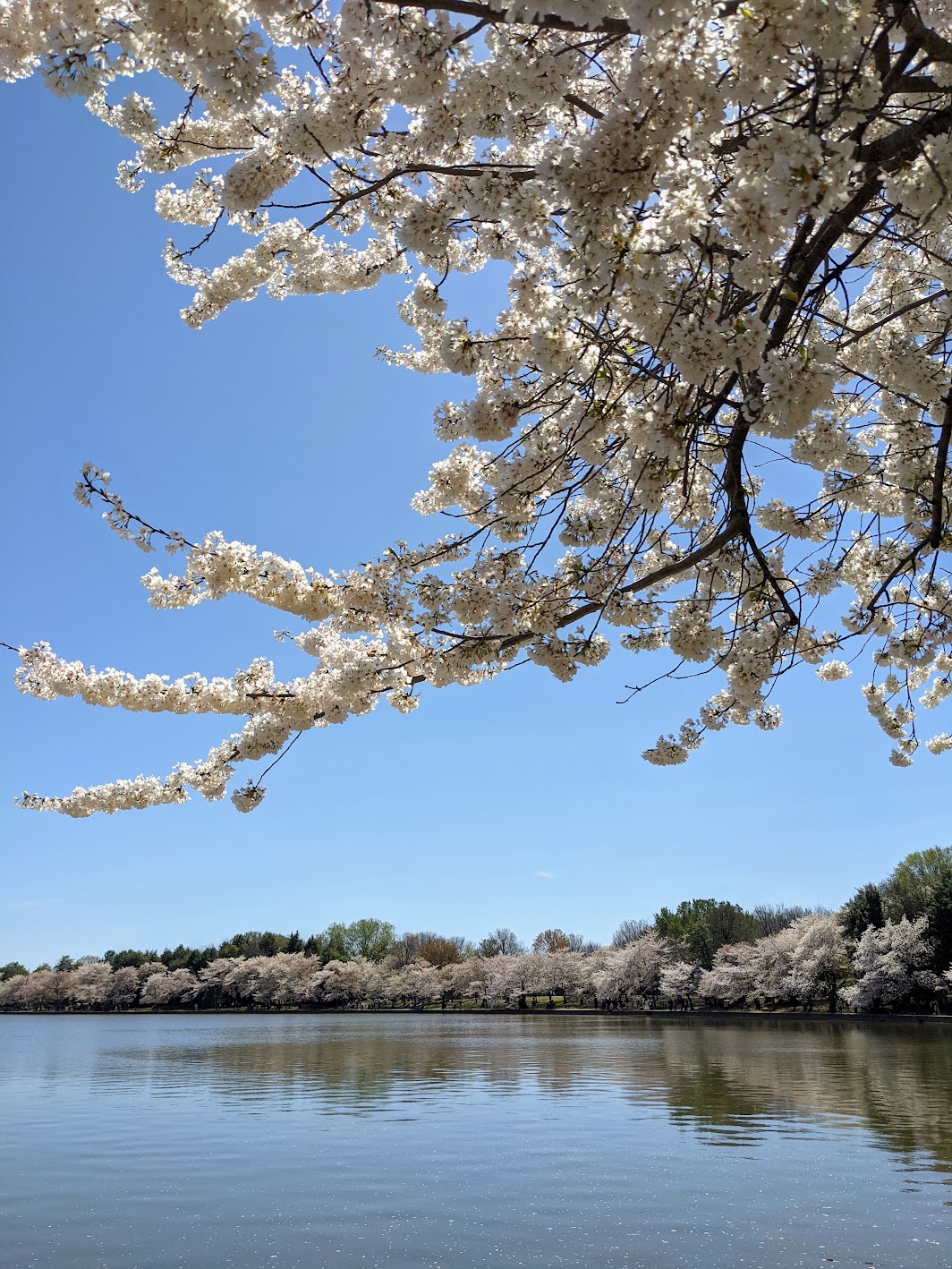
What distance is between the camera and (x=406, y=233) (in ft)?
12.2

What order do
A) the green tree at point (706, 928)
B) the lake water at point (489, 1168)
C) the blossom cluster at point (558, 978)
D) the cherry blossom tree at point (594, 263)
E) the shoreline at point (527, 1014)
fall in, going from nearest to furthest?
the cherry blossom tree at point (594, 263), the lake water at point (489, 1168), the shoreline at point (527, 1014), the blossom cluster at point (558, 978), the green tree at point (706, 928)

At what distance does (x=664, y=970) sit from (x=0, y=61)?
75.4 metres

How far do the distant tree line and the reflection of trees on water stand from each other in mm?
8211

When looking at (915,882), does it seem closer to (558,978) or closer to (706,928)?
(706,928)

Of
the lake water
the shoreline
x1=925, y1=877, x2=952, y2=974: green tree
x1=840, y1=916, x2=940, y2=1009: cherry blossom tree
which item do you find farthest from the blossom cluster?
the lake water

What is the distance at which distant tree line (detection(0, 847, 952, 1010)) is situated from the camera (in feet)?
155

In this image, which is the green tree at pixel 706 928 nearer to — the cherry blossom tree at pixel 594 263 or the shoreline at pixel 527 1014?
the shoreline at pixel 527 1014

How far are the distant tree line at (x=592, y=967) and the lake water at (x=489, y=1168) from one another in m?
26.8

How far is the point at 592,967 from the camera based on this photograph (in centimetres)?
8244

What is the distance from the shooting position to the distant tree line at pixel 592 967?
4731cm

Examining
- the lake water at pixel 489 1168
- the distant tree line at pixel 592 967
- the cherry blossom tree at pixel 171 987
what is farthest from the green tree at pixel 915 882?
the cherry blossom tree at pixel 171 987

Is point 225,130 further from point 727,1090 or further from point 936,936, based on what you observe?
point 936,936

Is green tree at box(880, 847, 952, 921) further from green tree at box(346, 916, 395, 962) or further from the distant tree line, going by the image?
green tree at box(346, 916, 395, 962)

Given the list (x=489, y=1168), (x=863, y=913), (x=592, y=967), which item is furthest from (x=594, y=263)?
(x=592, y=967)
